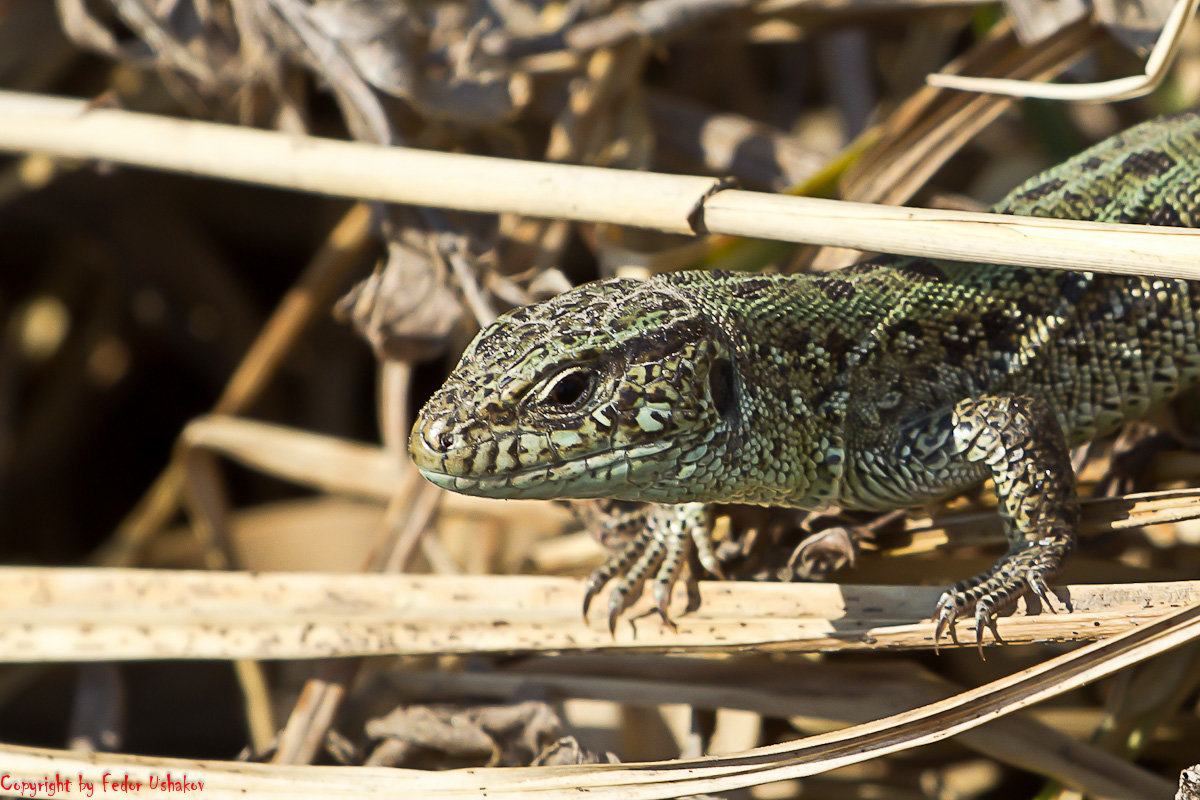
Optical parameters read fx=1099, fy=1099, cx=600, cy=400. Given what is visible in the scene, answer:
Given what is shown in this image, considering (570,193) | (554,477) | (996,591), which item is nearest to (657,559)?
(554,477)

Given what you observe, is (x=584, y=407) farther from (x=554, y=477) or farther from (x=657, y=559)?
(x=657, y=559)

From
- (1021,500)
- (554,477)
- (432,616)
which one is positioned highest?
(1021,500)

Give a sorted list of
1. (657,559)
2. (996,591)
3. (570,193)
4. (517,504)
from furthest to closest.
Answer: (517,504) → (657,559) → (570,193) → (996,591)

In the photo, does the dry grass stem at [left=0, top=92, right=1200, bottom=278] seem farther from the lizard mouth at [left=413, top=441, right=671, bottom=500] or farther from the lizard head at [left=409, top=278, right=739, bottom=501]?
the lizard mouth at [left=413, top=441, right=671, bottom=500]

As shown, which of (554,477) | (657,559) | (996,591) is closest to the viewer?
(554,477)

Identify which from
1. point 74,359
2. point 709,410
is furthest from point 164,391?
point 709,410

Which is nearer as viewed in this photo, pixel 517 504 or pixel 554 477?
pixel 554 477
